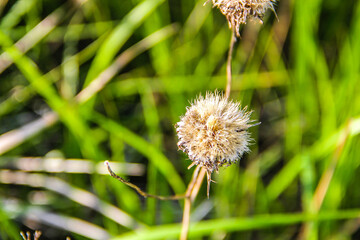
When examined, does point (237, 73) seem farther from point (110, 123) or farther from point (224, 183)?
point (110, 123)

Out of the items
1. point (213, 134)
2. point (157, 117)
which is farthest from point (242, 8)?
point (157, 117)

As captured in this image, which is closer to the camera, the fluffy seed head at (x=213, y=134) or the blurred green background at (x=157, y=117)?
the fluffy seed head at (x=213, y=134)

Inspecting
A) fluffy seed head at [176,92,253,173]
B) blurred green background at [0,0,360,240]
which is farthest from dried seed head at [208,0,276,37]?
blurred green background at [0,0,360,240]

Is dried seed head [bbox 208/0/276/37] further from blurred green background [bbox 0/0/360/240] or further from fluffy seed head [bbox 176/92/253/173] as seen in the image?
blurred green background [bbox 0/0/360/240]

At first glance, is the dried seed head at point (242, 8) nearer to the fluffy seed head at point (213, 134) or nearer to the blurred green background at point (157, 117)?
the fluffy seed head at point (213, 134)

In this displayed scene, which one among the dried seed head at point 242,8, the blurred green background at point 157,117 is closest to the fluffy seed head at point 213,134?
the dried seed head at point 242,8

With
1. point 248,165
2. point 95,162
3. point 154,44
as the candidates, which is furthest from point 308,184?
point 154,44

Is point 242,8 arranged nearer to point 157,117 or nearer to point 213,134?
point 213,134
